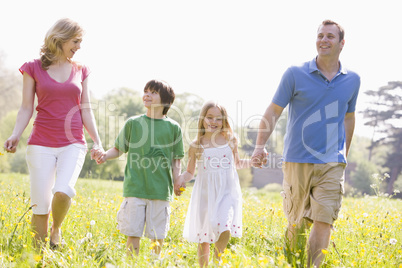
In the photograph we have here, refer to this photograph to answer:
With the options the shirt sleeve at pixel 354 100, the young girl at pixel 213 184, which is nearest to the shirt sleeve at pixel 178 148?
the young girl at pixel 213 184

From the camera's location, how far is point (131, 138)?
429 centimetres

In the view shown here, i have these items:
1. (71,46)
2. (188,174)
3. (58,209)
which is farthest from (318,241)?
(71,46)

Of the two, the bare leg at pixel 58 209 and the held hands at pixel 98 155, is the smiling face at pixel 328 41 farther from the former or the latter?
the bare leg at pixel 58 209

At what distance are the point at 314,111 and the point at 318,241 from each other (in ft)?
3.87

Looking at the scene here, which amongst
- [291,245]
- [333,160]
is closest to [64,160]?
[291,245]

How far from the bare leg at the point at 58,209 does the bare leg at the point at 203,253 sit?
1.32 metres

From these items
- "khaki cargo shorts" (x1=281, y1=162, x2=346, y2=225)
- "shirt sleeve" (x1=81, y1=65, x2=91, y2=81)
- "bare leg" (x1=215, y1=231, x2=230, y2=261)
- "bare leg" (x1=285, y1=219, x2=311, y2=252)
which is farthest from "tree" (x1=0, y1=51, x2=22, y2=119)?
"bare leg" (x1=285, y1=219, x2=311, y2=252)

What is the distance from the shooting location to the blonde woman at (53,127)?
4.03m

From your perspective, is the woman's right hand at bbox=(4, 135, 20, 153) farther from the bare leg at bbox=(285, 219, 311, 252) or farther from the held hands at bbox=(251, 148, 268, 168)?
the bare leg at bbox=(285, 219, 311, 252)

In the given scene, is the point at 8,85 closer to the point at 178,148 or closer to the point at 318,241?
the point at 178,148

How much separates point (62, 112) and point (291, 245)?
7.96 ft

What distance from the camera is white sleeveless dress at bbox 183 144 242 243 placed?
13.6ft

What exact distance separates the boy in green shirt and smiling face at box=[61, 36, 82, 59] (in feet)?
2.50

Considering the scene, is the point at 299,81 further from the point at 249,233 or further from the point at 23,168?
the point at 23,168
